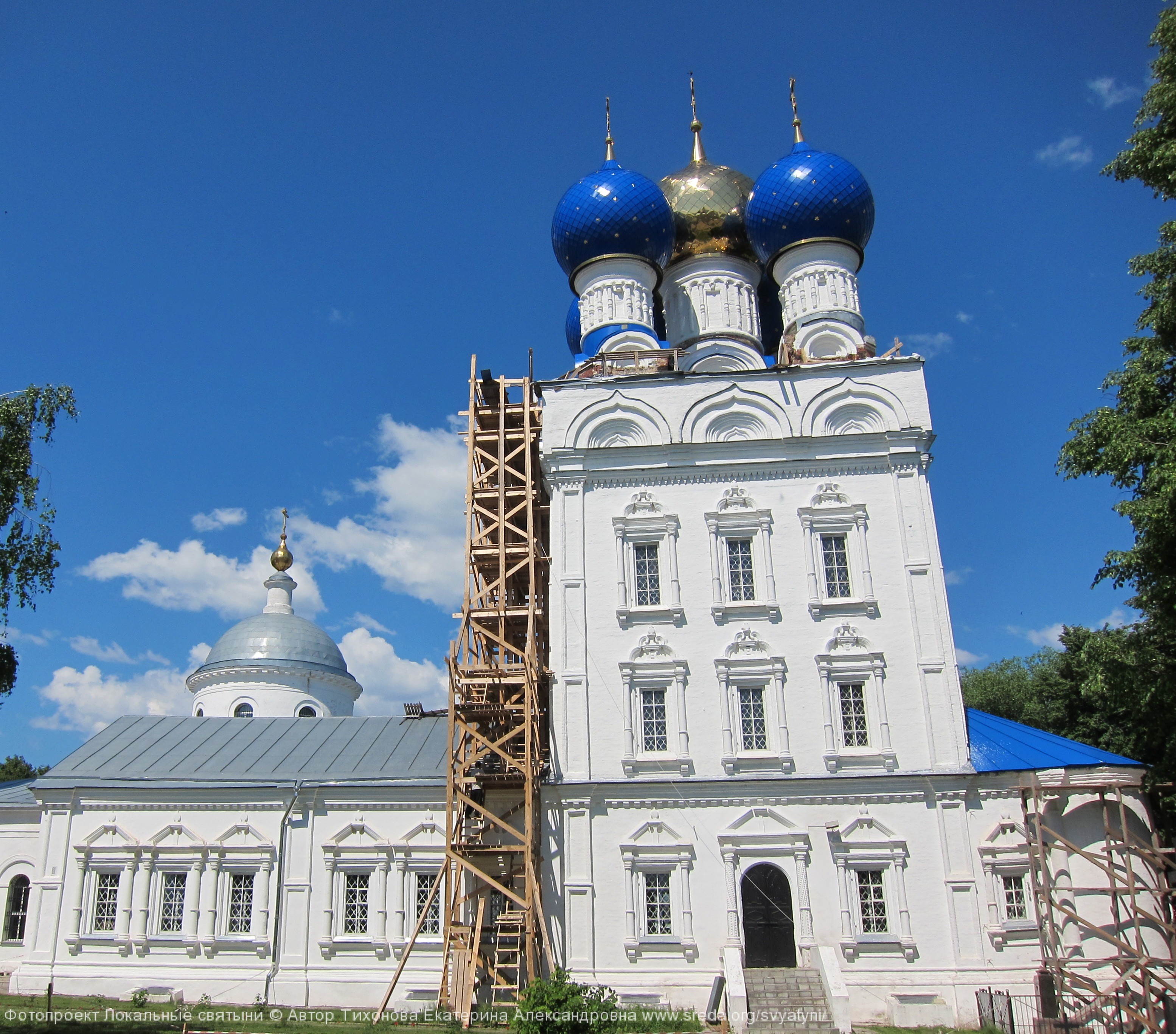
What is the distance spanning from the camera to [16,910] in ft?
58.3

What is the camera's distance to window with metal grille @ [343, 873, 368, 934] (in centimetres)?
1662

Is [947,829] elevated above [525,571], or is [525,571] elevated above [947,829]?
[525,571]

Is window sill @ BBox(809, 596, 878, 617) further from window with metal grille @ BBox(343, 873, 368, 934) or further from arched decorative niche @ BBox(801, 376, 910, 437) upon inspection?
window with metal grille @ BBox(343, 873, 368, 934)

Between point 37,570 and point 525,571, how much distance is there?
28.5ft

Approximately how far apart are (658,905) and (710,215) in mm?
13902

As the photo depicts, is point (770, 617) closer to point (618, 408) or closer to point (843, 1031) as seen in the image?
point (618, 408)

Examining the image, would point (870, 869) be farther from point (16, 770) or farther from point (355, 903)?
point (16, 770)

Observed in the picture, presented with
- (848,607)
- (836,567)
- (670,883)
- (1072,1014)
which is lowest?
(1072,1014)

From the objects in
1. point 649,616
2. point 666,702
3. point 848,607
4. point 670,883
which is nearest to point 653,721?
point 666,702

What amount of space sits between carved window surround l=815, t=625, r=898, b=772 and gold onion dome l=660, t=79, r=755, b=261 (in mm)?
9271

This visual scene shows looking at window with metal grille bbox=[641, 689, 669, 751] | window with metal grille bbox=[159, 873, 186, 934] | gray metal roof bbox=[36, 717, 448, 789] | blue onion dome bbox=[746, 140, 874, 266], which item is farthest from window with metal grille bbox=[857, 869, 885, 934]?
blue onion dome bbox=[746, 140, 874, 266]

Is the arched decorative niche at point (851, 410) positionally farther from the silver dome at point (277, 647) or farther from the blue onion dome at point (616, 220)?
the silver dome at point (277, 647)

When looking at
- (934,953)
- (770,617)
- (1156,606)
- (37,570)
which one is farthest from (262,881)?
(1156,606)

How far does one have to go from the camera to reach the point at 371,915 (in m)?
16.6
